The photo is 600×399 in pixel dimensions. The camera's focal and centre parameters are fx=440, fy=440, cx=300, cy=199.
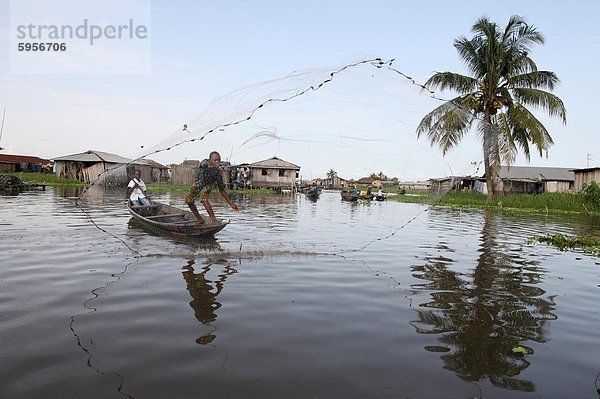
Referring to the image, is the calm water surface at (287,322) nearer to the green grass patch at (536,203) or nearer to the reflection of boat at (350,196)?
the green grass patch at (536,203)

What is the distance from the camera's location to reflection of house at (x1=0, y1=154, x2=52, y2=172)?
48906 millimetres

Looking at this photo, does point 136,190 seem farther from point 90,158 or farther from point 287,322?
point 90,158

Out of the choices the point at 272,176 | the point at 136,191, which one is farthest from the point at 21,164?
the point at 136,191

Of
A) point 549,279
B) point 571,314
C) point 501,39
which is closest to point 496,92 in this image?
point 501,39

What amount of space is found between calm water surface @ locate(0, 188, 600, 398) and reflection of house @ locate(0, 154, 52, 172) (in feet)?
154

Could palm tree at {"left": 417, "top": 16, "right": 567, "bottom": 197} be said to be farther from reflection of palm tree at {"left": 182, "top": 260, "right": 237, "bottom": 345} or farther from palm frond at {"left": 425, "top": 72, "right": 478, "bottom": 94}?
reflection of palm tree at {"left": 182, "top": 260, "right": 237, "bottom": 345}

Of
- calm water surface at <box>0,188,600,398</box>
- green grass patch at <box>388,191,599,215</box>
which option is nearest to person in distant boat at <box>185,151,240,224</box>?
calm water surface at <box>0,188,600,398</box>

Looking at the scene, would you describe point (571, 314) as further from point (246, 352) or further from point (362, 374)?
point (246, 352)

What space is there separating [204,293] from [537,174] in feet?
170

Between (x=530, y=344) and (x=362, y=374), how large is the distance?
2.13 m

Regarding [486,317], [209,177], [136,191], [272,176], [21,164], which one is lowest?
[486,317]

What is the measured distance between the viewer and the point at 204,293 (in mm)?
6152

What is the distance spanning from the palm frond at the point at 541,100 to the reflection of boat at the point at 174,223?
2248 centimetres

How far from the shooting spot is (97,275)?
696 centimetres
